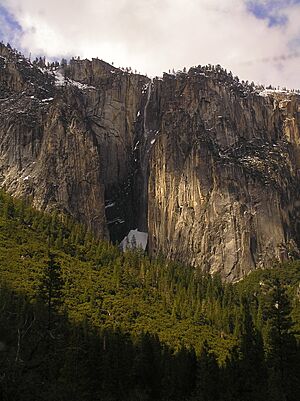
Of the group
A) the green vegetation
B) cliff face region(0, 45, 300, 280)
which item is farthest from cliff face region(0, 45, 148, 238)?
the green vegetation

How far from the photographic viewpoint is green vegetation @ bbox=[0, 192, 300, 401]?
97.3 ft

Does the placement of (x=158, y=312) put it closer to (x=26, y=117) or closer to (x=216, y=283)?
(x=216, y=283)

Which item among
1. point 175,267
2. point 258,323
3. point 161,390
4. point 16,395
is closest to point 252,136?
point 175,267

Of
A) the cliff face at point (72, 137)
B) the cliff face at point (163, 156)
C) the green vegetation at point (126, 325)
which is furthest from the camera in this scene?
the cliff face at point (72, 137)

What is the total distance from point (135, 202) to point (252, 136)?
37.2m

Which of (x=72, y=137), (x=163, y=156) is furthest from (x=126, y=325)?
(x=163, y=156)

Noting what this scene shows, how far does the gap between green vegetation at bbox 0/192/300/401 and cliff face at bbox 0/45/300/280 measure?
13.7m

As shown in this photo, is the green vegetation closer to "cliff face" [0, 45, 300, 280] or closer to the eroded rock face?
the eroded rock face

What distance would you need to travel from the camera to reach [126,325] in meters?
71.8

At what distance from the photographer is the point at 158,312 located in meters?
80.4

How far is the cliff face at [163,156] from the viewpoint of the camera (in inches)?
4963

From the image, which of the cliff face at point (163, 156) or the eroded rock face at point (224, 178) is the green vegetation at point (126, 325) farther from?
the cliff face at point (163, 156)

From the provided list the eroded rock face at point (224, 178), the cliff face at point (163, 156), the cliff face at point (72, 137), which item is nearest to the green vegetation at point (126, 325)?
the eroded rock face at point (224, 178)

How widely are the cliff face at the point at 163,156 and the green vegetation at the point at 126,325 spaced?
1374 centimetres
